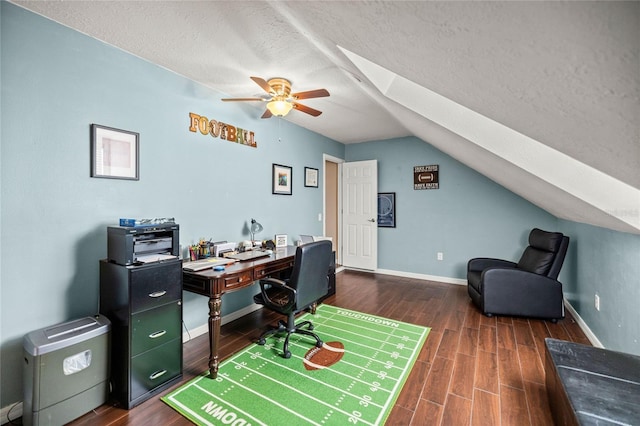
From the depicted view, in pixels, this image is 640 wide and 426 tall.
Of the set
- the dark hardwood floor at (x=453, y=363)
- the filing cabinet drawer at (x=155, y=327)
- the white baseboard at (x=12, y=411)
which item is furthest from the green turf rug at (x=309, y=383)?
the white baseboard at (x=12, y=411)

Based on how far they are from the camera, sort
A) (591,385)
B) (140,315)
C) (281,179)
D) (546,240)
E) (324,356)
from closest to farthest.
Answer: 1. (591,385)
2. (140,315)
3. (324,356)
4. (546,240)
5. (281,179)

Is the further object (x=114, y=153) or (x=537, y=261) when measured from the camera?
(x=537, y=261)

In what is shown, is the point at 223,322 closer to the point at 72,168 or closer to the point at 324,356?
the point at 324,356

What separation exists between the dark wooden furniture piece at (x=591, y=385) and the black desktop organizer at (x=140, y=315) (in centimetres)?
228

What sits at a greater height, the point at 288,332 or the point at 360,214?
the point at 360,214

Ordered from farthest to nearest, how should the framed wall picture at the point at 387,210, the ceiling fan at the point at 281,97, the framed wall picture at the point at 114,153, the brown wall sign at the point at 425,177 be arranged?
the framed wall picture at the point at 387,210 < the brown wall sign at the point at 425,177 < the ceiling fan at the point at 281,97 < the framed wall picture at the point at 114,153

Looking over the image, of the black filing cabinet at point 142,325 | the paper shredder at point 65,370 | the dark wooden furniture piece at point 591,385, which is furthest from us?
the black filing cabinet at point 142,325

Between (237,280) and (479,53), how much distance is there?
205 cm

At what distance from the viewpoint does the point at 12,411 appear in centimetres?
163

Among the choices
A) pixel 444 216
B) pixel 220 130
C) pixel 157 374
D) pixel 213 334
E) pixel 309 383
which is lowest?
pixel 309 383

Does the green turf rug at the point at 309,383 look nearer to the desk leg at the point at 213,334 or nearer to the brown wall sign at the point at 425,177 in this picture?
the desk leg at the point at 213,334

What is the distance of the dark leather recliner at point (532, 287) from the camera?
292cm

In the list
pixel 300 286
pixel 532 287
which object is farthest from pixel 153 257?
pixel 532 287

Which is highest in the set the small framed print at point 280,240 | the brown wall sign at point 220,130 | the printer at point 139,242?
the brown wall sign at point 220,130
